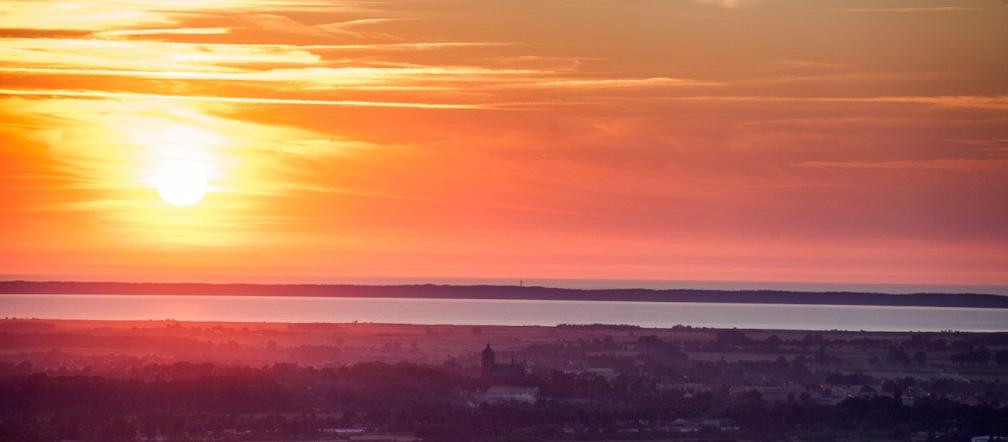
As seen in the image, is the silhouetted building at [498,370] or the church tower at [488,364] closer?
the silhouetted building at [498,370]

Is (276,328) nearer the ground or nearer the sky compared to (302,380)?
nearer the sky

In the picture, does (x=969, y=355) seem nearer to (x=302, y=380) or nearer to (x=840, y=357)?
(x=840, y=357)

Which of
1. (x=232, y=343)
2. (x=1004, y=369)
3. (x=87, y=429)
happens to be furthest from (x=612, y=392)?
(x=232, y=343)

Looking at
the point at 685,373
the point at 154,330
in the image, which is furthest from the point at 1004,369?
the point at 154,330

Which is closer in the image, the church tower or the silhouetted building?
the silhouetted building

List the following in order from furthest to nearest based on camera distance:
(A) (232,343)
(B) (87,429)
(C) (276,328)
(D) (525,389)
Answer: (C) (276,328)
(A) (232,343)
(D) (525,389)
(B) (87,429)

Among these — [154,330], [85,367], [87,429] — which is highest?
[154,330]

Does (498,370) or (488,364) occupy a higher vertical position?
(488,364)

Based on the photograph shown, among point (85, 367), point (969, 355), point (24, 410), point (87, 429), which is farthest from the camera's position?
point (969, 355)

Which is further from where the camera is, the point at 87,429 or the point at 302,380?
the point at 302,380
